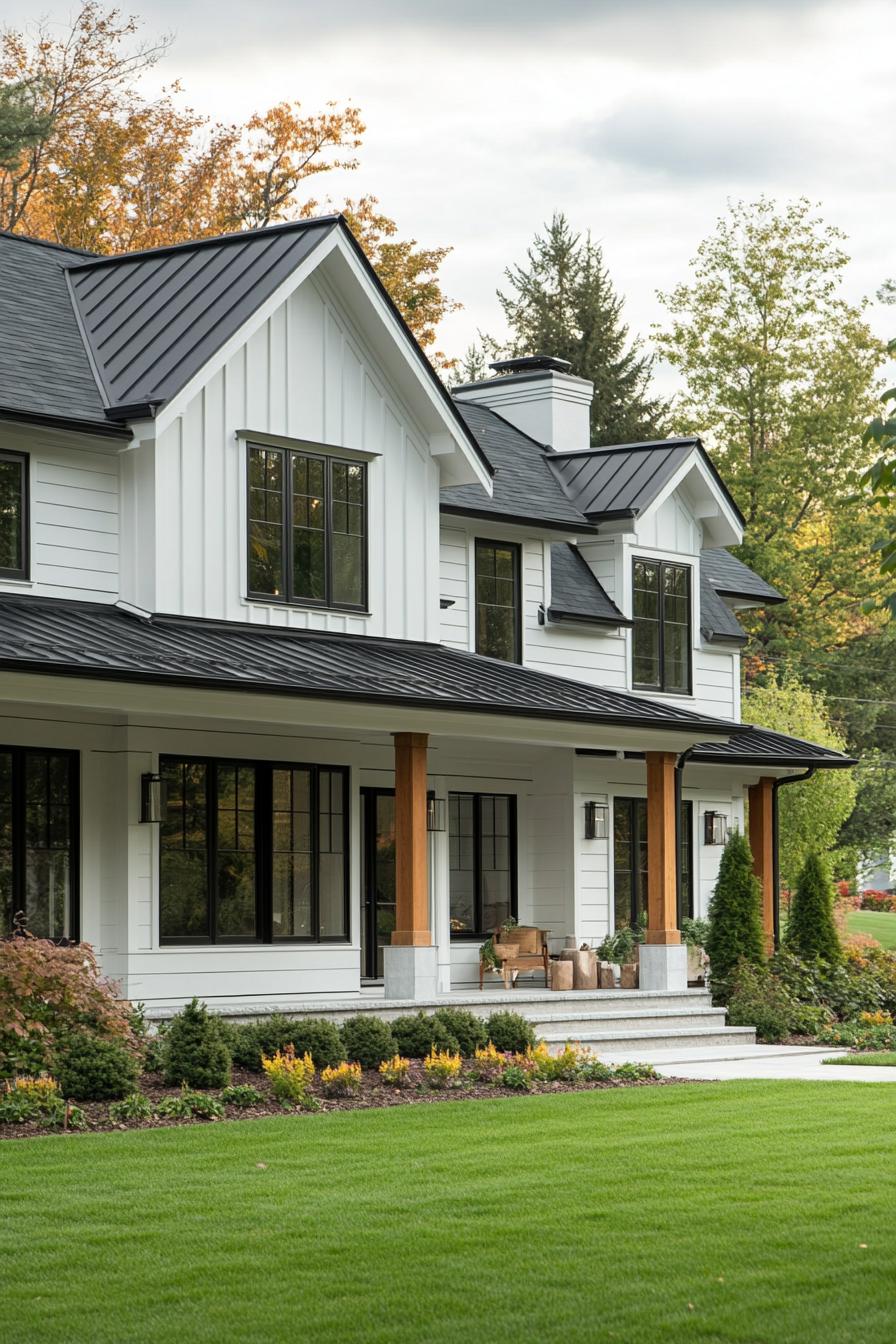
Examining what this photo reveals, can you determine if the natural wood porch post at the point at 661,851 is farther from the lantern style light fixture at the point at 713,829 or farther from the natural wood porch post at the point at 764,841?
the lantern style light fixture at the point at 713,829

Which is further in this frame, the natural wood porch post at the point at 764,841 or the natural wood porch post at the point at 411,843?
the natural wood porch post at the point at 764,841

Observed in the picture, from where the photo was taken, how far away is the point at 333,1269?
816cm

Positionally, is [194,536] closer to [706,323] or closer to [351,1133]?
[351,1133]

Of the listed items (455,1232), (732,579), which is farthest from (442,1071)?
(732,579)

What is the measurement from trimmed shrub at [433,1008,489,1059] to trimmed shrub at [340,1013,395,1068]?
0.88 metres

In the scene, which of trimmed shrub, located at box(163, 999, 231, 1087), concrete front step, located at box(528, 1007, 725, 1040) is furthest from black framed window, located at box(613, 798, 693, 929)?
trimmed shrub, located at box(163, 999, 231, 1087)

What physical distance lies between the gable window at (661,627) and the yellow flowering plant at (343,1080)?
474 inches

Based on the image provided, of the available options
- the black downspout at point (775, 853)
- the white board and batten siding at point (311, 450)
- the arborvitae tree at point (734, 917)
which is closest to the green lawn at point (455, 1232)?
the white board and batten siding at point (311, 450)

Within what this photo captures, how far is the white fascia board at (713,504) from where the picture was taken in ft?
84.8

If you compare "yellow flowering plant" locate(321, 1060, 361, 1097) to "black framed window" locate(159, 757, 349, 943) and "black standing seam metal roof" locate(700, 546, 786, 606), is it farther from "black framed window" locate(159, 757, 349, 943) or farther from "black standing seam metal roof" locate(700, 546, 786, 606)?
"black standing seam metal roof" locate(700, 546, 786, 606)

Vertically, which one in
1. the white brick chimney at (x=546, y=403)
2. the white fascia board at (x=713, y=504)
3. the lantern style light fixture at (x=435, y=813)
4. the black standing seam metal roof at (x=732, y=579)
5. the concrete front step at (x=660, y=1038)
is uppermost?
the white brick chimney at (x=546, y=403)

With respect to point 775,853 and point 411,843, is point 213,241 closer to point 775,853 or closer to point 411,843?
point 411,843

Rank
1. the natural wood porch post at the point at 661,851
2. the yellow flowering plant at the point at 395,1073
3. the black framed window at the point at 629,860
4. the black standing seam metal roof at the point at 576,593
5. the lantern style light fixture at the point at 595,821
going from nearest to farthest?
the yellow flowering plant at the point at 395,1073, the natural wood porch post at the point at 661,851, the lantern style light fixture at the point at 595,821, the black standing seam metal roof at the point at 576,593, the black framed window at the point at 629,860

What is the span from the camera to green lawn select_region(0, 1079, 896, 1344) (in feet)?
24.0
